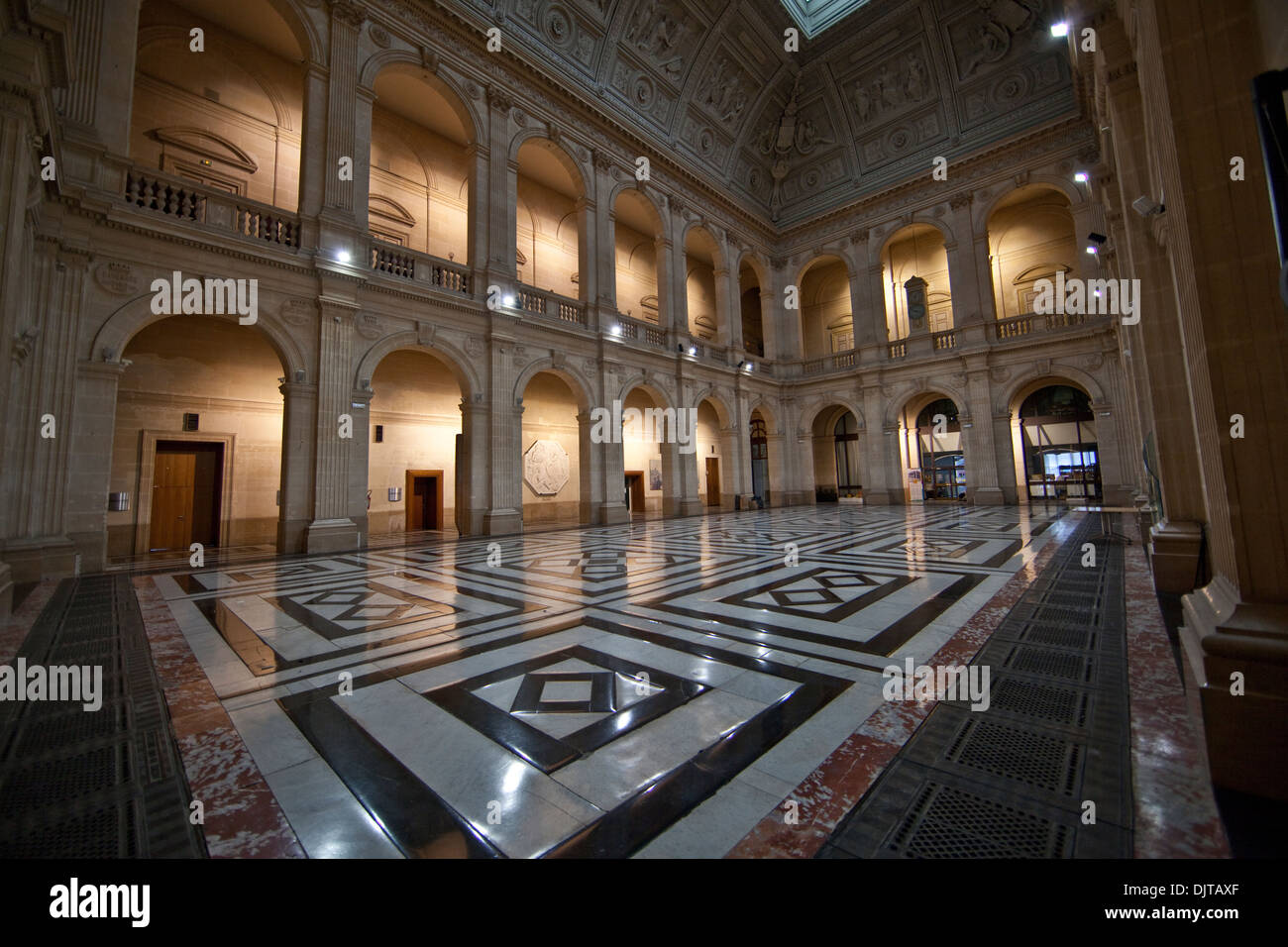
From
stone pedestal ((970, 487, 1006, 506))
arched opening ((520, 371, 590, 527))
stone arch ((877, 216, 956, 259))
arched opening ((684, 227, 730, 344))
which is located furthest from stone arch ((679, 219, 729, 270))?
stone pedestal ((970, 487, 1006, 506))

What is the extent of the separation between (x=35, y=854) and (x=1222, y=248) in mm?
4485

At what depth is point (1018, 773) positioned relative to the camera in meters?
1.85

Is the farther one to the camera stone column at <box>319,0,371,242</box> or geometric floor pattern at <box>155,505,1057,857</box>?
stone column at <box>319,0,371,242</box>

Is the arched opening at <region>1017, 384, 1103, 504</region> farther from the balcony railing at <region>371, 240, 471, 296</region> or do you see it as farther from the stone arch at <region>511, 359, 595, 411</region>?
the balcony railing at <region>371, 240, 471, 296</region>

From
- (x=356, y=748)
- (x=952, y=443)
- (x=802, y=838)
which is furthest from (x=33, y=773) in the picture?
(x=952, y=443)

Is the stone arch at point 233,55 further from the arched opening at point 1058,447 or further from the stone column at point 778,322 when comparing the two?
the arched opening at point 1058,447

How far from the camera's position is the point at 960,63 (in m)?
17.7

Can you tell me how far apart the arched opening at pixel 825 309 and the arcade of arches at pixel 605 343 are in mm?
164

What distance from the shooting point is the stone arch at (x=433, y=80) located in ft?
35.0

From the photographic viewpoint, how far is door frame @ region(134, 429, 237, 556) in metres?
9.95

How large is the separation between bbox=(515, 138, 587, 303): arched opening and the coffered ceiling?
7.86 ft

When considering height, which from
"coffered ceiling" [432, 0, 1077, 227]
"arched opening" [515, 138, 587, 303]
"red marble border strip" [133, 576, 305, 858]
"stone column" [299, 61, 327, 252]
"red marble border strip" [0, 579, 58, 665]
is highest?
"coffered ceiling" [432, 0, 1077, 227]

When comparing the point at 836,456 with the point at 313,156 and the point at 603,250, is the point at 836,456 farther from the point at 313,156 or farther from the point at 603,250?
the point at 313,156

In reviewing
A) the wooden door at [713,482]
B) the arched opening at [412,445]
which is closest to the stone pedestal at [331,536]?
the arched opening at [412,445]
